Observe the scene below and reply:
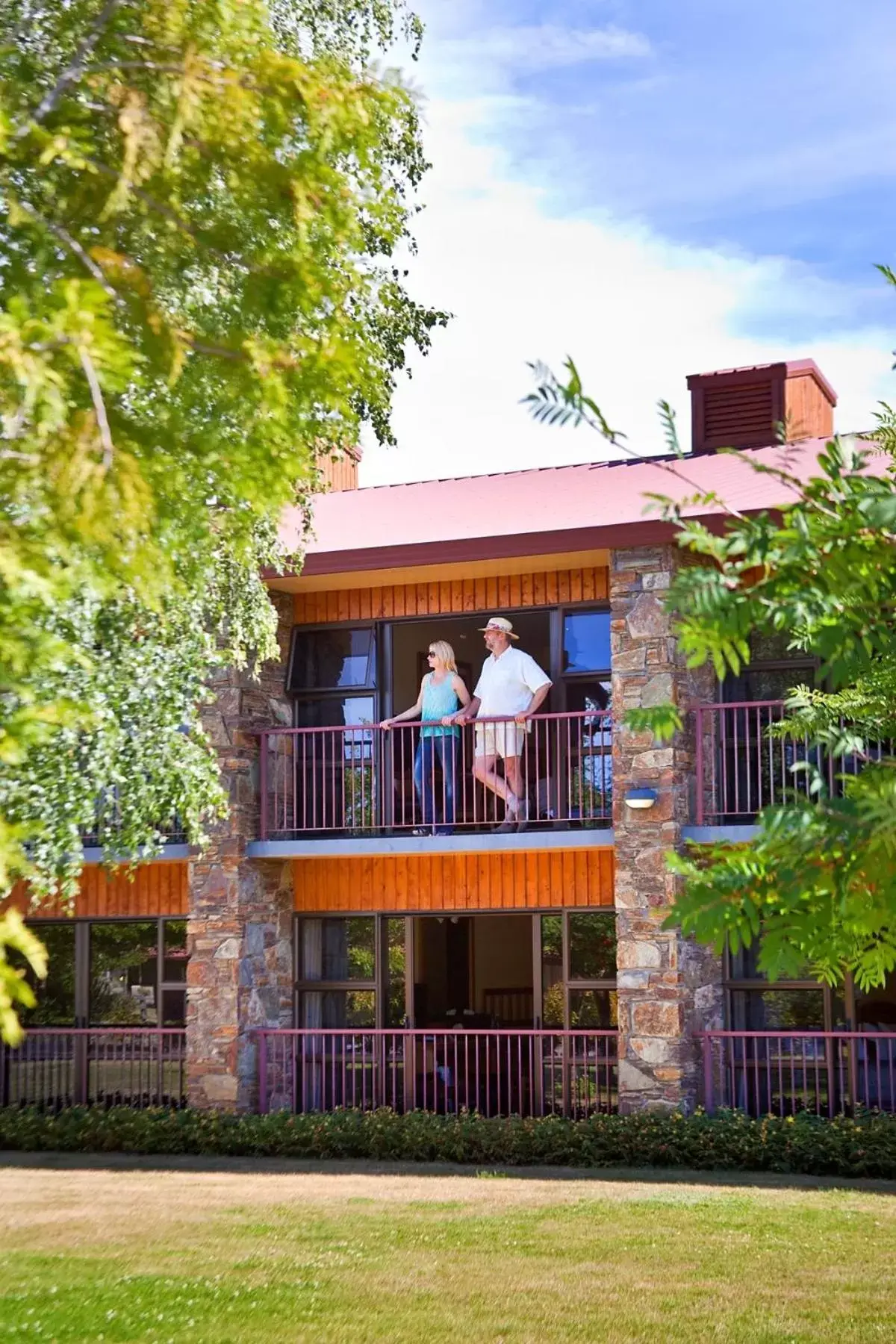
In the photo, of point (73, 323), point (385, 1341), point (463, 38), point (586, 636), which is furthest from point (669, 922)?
point (586, 636)

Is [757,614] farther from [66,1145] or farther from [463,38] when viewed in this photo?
[66,1145]

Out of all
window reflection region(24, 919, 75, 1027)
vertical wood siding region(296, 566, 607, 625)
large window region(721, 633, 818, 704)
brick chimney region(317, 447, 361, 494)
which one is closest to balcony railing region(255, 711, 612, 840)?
vertical wood siding region(296, 566, 607, 625)

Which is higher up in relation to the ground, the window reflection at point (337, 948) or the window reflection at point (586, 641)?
the window reflection at point (586, 641)

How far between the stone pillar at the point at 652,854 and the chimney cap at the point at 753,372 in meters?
4.18

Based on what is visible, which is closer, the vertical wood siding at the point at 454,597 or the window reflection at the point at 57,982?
the vertical wood siding at the point at 454,597

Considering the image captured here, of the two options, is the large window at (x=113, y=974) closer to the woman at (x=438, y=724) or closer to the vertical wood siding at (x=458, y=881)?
the vertical wood siding at (x=458, y=881)

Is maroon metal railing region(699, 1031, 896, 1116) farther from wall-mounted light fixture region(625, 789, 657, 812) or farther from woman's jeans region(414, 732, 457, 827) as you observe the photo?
woman's jeans region(414, 732, 457, 827)

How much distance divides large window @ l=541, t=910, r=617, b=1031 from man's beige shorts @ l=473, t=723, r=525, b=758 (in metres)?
1.78

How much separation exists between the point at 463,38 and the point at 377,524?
5631mm

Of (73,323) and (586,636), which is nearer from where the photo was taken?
(73,323)

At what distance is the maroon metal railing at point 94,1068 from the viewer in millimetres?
16938

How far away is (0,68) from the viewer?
7.29 metres

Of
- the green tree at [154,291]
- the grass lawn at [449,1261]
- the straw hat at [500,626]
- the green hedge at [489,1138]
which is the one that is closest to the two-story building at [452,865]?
the green hedge at [489,1138]

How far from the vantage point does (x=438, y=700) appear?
16.0 meters
